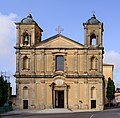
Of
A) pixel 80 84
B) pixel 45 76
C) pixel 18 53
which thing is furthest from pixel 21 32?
pixel 80 84

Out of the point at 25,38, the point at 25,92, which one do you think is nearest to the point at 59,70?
the point at 25,92

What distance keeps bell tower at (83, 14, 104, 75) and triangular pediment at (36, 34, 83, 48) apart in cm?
162

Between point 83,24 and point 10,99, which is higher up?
point 83,24

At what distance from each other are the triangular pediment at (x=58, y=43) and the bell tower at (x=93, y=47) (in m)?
1.62

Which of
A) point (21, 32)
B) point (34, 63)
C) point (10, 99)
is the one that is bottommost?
point (10, 99)

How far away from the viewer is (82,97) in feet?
205

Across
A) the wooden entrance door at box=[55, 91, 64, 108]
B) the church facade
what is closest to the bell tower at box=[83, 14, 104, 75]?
the church facade

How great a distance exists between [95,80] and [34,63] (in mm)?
9828

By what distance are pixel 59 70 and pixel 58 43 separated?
425 cm

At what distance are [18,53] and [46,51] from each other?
4371mm

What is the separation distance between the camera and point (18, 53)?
63625 mm

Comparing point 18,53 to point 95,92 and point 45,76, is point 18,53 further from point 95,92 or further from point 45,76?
point 95,92

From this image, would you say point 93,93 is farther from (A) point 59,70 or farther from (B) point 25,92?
(B) point 25,92

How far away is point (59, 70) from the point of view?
2506 inches
